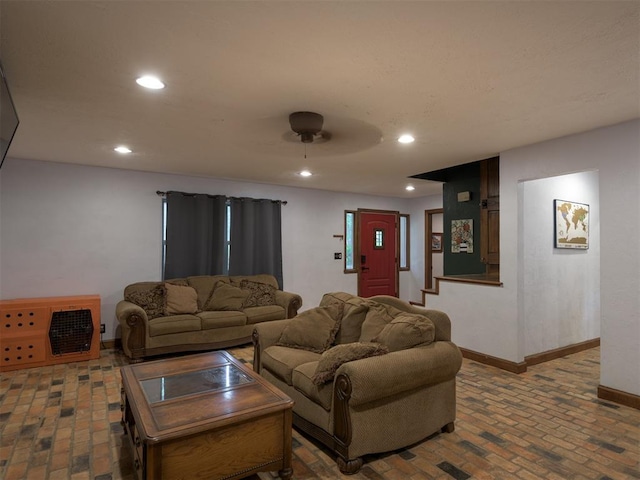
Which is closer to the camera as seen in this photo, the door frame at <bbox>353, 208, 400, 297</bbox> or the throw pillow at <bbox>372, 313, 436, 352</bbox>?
A: the throw pillow at <bbox>372, 313, 436, 352</bbox>

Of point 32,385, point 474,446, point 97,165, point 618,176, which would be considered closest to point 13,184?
point 97,165

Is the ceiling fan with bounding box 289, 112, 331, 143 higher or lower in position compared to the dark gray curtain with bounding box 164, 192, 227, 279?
higher

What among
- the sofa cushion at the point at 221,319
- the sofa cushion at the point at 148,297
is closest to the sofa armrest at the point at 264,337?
the sofa cushion at the point at 221,319

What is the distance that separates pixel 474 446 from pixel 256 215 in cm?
447

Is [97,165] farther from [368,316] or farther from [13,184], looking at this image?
[368,316]

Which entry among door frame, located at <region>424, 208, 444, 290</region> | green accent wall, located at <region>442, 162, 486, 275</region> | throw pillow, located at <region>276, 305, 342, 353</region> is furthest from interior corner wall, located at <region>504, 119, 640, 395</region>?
door frame, located at <region>424, 208, 444, 290</region>

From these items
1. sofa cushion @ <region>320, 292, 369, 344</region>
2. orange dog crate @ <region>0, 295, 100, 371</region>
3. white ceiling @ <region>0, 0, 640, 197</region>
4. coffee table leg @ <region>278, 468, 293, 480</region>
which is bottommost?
coffee table leg @ <region>278, 468, 293, 480</region>

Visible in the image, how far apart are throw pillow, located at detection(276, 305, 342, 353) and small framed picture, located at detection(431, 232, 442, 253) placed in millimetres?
5310

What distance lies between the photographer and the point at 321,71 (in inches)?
86.4

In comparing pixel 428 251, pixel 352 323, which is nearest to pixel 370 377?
pixel 352 323

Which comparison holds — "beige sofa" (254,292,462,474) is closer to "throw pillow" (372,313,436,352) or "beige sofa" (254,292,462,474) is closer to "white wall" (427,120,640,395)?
"throw pillow" (372,313,436,352)

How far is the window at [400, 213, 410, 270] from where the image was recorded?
26.7ft

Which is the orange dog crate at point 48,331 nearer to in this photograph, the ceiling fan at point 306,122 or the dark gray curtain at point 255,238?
the dark gray curtain at point 255,238

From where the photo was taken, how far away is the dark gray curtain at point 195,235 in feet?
17.4
